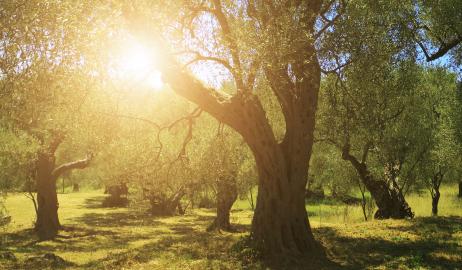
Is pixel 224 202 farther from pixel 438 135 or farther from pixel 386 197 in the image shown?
pixel 438 135

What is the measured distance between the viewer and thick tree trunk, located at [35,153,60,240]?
2828cm

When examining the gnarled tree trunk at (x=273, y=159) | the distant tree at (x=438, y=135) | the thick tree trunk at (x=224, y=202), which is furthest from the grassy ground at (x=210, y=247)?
the distant tree at (x=438, y=135)

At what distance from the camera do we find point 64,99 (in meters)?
15.7

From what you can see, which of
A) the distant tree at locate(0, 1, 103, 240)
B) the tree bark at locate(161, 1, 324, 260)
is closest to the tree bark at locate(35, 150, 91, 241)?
the distant tree at locate(0, 1, 103, 240)

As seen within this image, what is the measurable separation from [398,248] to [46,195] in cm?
2240

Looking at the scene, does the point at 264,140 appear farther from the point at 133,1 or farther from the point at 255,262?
the point at 133,1

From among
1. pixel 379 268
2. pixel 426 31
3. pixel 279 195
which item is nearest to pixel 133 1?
pixel 279 195

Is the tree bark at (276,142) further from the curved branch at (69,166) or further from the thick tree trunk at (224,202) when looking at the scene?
the curved branch at (69,166)

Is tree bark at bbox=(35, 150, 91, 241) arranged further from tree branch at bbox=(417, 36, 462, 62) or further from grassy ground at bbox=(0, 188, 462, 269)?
tree branch at bbox=(417, 36, 462, 62)

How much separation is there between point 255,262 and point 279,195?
2.54 m

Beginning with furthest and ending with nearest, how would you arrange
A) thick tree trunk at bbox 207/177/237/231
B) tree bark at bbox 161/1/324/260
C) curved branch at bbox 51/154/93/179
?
curved branch at bbox 51/154/93/179, thick tree trunk at bbox 207/177/237/231, tree bark at bbox 161/1/324/260

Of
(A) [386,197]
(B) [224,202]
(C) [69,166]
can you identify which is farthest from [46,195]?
(A) [386,197]

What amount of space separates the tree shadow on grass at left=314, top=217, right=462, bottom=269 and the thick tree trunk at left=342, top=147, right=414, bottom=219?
219 inches

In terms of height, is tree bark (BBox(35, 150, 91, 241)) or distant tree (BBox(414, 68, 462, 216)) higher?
distant tree (BBox(414, 68, 462, 216))
